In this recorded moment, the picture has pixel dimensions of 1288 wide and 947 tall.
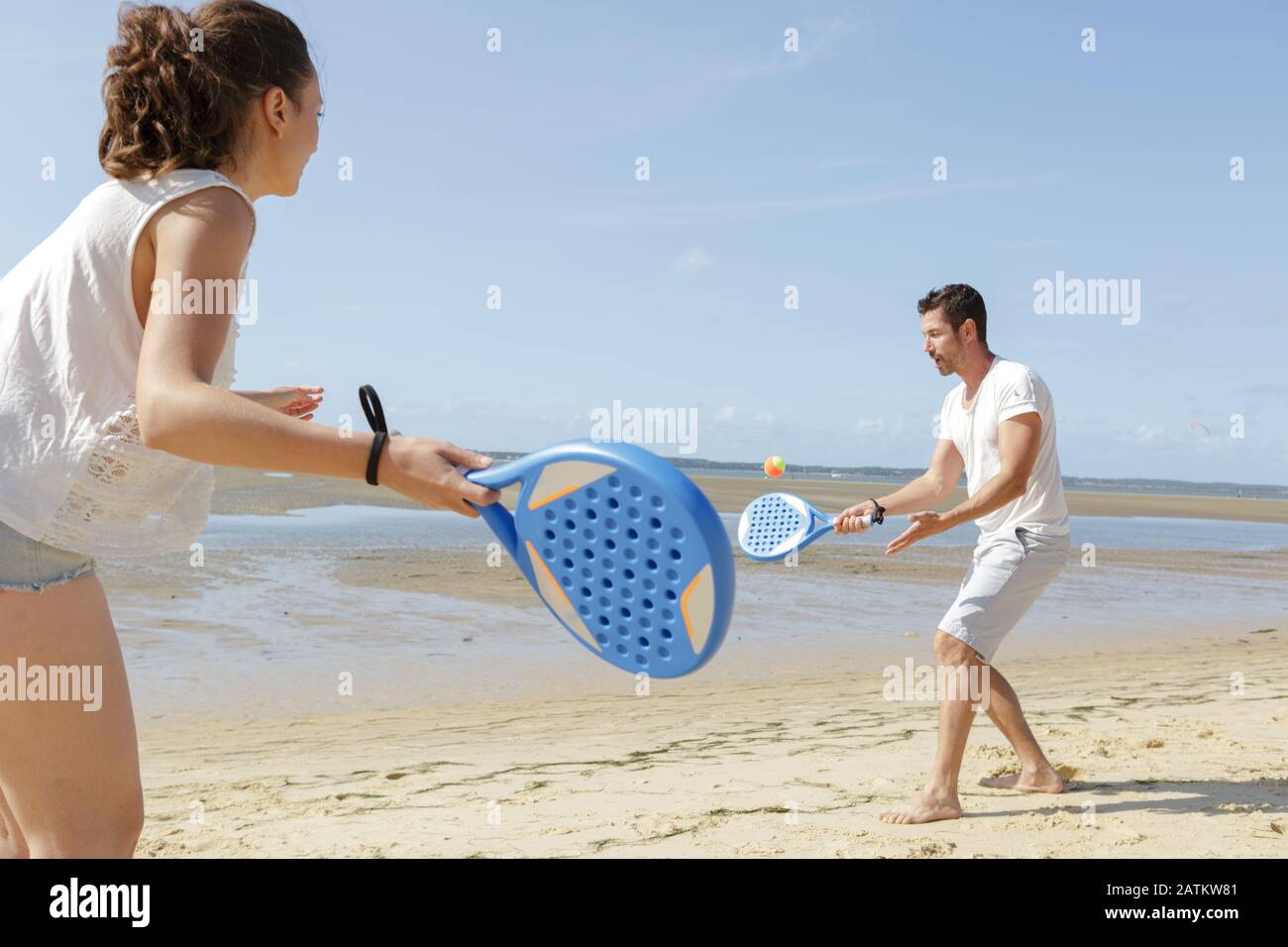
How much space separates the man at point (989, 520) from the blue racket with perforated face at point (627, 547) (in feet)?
8.03

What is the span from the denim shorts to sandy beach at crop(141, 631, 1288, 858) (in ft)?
7.12

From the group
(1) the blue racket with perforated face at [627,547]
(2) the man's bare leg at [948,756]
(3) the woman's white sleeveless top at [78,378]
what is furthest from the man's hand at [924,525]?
(3) the woman's white sleeveless top at [78,378]

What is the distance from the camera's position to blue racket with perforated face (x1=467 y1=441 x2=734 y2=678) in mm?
1585

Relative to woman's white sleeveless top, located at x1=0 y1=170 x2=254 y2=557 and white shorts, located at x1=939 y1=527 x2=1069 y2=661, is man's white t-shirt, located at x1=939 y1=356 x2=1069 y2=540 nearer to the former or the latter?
white shorts, located at x1=939 y1=527 x2=1069 y2=661

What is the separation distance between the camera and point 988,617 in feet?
13.5

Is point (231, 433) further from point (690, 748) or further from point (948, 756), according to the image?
point (690, 748)

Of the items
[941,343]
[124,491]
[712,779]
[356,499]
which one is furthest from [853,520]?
[356,499]

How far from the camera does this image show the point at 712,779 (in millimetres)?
4594

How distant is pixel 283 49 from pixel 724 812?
10.5 feet

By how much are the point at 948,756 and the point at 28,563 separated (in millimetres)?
3272

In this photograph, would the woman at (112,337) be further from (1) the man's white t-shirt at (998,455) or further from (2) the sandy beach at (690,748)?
(1) the man's white t-shirt at (998,455)

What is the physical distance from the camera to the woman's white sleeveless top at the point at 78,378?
164 centimetres

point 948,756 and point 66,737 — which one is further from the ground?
point 66,737

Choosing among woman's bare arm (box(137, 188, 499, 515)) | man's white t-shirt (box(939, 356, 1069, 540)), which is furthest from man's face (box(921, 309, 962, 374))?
woman's bare arm (box(137, 188, 499, 515))
